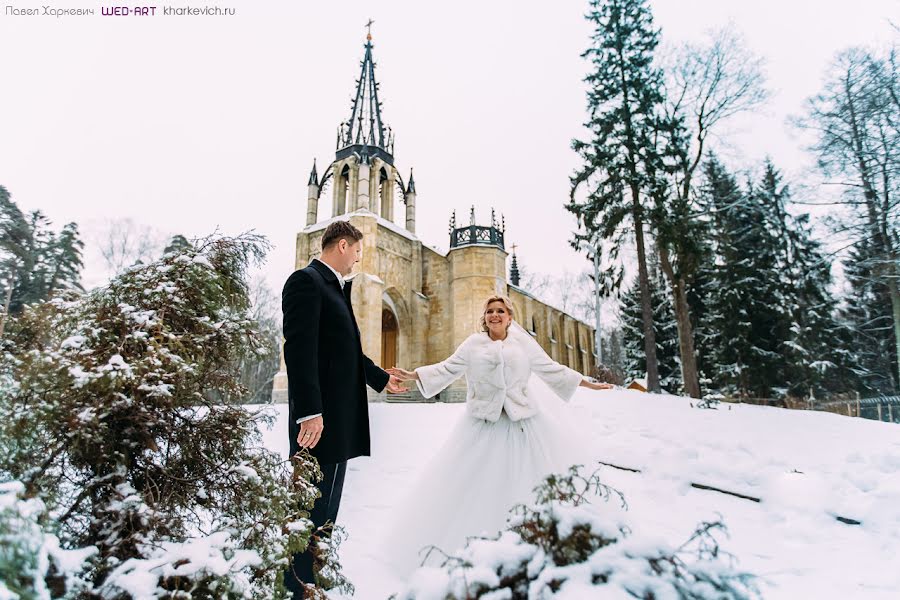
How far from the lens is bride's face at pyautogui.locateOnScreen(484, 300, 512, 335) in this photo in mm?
3812

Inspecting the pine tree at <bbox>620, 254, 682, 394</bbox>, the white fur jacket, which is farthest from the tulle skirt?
the pine tree at <bbox>620, 254, 682, 394</bbox>

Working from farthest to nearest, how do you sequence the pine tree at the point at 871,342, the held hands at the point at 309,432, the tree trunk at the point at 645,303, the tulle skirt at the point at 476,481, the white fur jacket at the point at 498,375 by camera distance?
the pine tree at the point at 871,342
the tree trunk at the point at 645,303
the white fur jacket at the point at 498,375
the tulle skirt at the point at 476,481
the held hands at the point at 309,432

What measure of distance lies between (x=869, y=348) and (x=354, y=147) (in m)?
29.2

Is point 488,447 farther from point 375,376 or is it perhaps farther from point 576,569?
point 576,569

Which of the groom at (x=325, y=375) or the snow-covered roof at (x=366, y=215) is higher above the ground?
the snow-covered roof at (x=366, y=215)

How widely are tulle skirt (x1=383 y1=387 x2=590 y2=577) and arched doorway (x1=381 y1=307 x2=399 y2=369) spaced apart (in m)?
16.6

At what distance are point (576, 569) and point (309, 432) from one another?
168 cm

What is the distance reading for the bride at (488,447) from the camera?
124 inches

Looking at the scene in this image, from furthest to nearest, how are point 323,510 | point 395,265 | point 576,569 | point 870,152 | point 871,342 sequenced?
1. point 871,342
2. point 395,265
3. point 870,152
4. point 323,510
5. point 576,569

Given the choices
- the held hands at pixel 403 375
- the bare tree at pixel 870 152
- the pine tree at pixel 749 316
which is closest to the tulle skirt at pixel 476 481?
the held hands at pixel 403 375

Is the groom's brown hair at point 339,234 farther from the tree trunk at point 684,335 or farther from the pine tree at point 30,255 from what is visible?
the tree trunk at point 684,335

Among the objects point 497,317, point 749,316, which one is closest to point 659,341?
point 749,316

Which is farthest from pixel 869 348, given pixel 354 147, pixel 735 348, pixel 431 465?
pixel 431 465

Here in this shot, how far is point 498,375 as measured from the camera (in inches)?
141
